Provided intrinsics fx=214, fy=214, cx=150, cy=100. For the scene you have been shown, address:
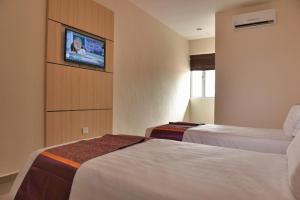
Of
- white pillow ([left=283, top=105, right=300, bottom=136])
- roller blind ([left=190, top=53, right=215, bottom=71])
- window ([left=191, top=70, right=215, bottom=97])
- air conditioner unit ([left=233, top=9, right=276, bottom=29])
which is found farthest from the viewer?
window ([left=191, top=70, right=215, bottom=97])

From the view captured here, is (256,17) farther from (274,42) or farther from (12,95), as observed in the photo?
(12,95)

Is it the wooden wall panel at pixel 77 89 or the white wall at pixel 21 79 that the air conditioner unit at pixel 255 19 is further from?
the white wall at pixel 21 79

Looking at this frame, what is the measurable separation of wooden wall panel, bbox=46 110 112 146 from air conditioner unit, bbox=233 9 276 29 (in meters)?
2.85

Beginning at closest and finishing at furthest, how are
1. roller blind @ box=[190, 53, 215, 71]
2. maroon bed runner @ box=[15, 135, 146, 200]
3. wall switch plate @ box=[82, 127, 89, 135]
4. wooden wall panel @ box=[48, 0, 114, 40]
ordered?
maroon bed runner @ box=[15, 135, 146, 200] < wooden wall panel @ box=[48, 0, 114, 40] < wall switch plate @ box=[82, 127, 89, 135] < roller blind @ box=[190, 53, 215, 71]

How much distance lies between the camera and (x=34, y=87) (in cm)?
238

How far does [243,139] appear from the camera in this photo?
234cm

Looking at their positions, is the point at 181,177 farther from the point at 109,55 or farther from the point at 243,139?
the point at 109,55

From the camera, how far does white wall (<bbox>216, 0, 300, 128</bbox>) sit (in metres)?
3.58

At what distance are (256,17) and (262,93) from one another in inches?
53.2

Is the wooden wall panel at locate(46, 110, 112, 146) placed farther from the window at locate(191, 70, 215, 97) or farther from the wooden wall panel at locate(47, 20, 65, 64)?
the window at locate(191, 70, 215, 97)

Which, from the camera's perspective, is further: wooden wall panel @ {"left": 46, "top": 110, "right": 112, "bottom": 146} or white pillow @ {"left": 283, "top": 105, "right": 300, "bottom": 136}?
wooden wall panel @ {"left": 46, "top": 110, "right": 112, "bottom": 146}

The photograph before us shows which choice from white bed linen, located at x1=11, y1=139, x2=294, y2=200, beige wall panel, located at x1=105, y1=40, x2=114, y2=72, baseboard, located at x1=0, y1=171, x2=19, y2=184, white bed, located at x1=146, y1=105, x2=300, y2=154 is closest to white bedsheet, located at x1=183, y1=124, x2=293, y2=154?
white bed, located at x1=146, y1=105, x2=300, y2=154

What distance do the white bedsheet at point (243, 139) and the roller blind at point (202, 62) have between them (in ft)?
11.0

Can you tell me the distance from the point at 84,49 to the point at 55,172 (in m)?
2.02
